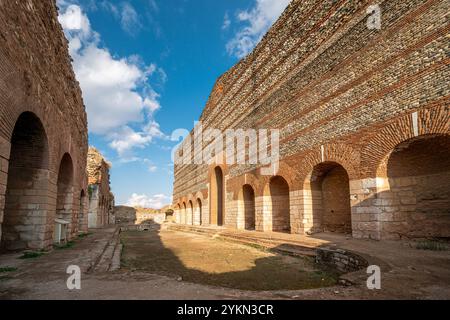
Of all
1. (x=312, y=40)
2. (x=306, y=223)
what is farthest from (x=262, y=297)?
(x=312, y=40)

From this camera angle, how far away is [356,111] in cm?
841

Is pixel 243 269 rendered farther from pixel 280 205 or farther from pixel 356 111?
pixel 280 205

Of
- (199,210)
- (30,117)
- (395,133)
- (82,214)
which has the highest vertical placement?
(30,117)

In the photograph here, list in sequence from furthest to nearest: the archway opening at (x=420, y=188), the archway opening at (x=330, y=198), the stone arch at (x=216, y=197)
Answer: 1. the stone arch at (x=216, y=197)
2. the archway opening at (x=330, y=198)
3. the archway opening at (x=420, y=188)

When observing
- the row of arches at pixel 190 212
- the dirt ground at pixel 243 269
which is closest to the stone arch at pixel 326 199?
the dirt ground at pixel 243 269

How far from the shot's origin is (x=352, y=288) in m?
3.23

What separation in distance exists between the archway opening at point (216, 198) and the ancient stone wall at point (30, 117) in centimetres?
1344

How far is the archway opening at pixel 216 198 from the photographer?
21380mm

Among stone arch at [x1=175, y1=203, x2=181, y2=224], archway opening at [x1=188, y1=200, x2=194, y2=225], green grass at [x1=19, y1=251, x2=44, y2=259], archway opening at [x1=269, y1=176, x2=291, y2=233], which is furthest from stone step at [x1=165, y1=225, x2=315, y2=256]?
stone arch at [x1=175, y1=203, x2=181, y2=224]

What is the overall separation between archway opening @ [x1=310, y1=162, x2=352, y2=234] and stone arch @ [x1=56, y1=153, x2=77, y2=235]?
848 centimetres

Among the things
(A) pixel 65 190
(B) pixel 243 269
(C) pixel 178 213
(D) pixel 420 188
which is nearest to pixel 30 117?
(A) pixel 65 190

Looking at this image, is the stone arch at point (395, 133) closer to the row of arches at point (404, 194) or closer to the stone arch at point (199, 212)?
the row of arches at point (404, 194)

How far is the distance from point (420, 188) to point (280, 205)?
6485 millimetres
